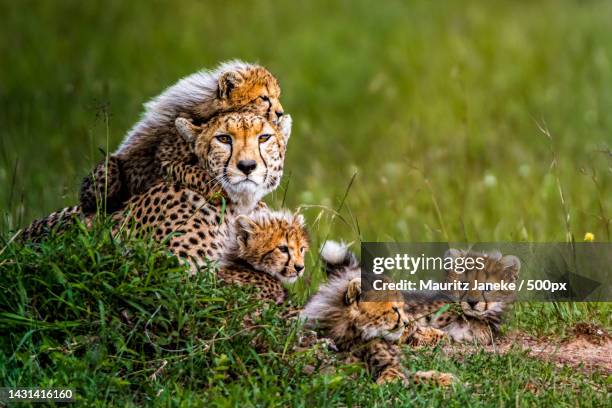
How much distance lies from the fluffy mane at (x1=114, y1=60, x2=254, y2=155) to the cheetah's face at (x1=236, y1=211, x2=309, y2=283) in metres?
0.58

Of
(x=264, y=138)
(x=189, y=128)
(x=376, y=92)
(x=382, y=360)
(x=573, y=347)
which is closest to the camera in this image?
(x=382, y=360)

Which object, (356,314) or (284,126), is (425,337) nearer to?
(356,314)

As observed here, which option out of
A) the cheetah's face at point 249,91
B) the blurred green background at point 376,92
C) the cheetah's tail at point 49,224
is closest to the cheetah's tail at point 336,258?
the cheetah's face at point 249,91

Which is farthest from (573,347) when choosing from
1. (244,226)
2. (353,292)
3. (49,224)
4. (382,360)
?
(49,224)

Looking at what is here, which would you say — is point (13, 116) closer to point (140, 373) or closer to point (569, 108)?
point (569, 108)

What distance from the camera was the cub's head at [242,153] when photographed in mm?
5551

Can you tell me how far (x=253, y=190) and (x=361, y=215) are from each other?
3.21 meters

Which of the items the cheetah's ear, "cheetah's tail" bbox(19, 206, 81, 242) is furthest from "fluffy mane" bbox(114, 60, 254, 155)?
the cheetah's ear

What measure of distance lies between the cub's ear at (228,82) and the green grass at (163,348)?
778 mm

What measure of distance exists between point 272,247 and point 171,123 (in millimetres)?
748

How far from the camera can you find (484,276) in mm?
6246

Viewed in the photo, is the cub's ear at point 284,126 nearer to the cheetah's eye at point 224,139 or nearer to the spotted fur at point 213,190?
the spotted fur at point 213,190

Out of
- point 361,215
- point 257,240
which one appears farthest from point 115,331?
point 361,215

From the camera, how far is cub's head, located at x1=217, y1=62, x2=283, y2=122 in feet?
18.8
